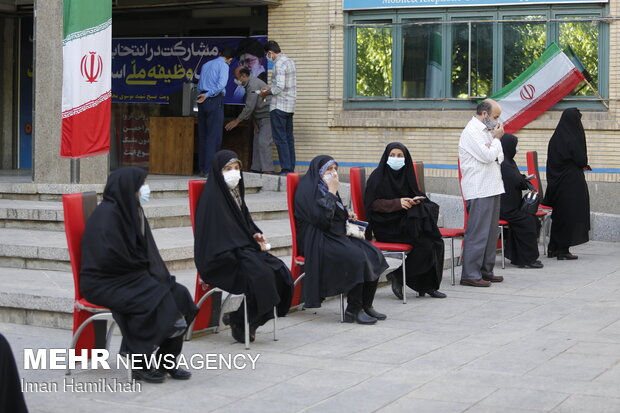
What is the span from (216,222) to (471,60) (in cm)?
811

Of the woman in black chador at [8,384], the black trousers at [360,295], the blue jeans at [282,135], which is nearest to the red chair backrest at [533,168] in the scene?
the blue jeans at [282,135]

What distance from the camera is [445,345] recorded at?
7441 mm

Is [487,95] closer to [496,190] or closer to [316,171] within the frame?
[496,190]

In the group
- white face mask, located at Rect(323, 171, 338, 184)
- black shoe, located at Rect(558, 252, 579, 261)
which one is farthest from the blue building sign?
white face mask, located at Rect(323, 171, 338, 184)

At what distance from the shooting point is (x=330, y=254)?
8.20 metres

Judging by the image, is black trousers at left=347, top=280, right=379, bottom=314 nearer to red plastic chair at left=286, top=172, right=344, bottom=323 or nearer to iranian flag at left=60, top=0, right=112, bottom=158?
red plastic chair at left=286, top=172, right=344, bottom=323

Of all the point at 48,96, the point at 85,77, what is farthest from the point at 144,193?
the point at 48,96

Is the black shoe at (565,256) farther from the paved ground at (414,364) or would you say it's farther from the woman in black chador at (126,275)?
the woman in black chador at (126,275)

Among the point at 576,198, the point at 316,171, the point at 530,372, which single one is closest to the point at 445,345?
the point at 530,372

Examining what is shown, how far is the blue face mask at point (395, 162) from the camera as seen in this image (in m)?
9.22

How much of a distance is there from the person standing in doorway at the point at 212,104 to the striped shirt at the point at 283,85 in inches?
25.7

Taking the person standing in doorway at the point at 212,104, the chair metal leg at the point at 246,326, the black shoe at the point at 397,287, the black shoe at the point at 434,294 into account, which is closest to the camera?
the chair metal leg at the point at 246,326

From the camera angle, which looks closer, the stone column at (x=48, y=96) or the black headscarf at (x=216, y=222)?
the black headscarf at (x=216, y=222)

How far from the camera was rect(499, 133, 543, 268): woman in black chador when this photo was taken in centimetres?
1157
